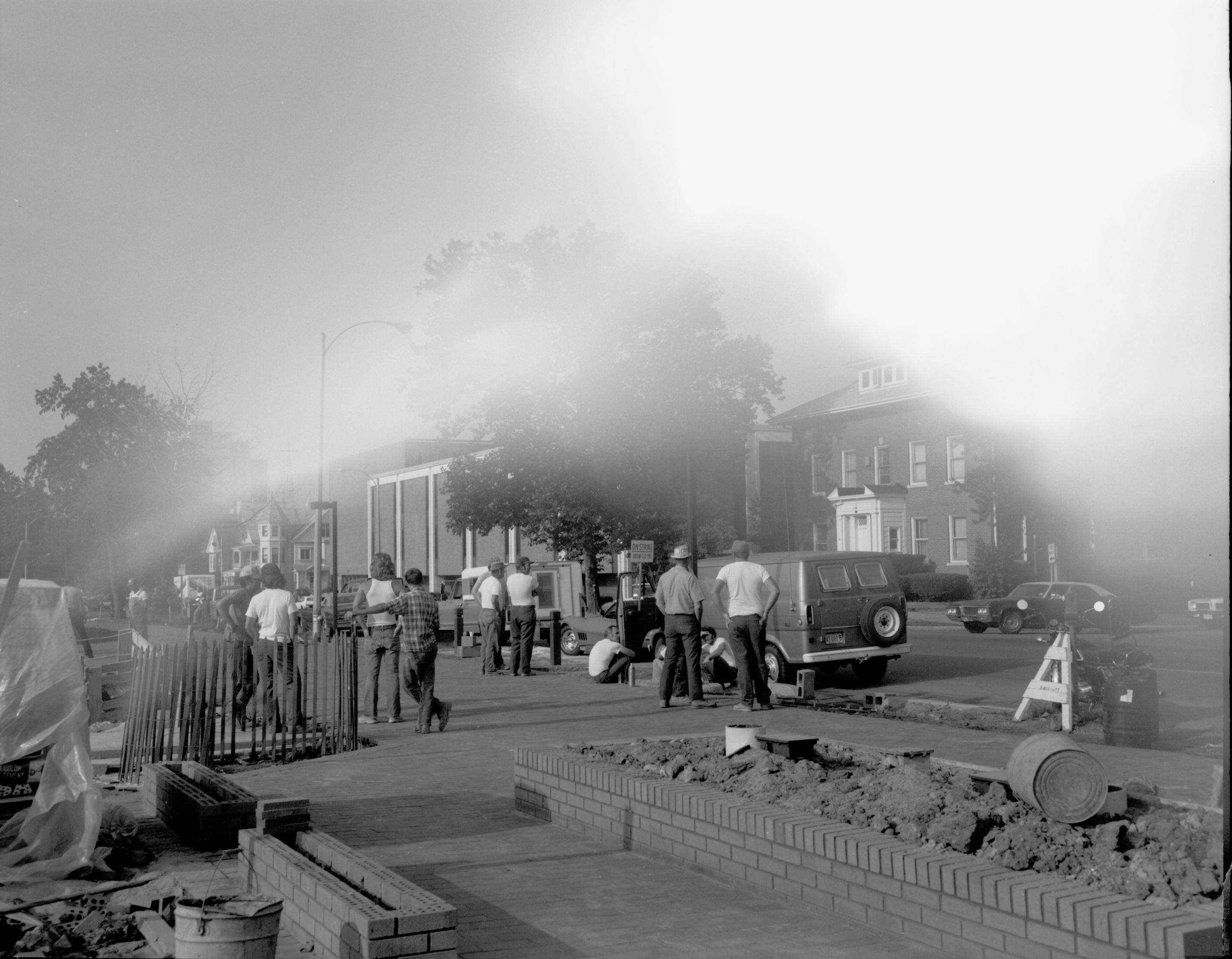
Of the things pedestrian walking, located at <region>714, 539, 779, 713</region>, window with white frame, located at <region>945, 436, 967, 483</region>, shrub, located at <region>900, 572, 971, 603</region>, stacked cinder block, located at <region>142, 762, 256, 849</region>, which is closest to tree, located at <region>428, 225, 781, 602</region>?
shrub, located at <region>900, 572, 971, 603</region>

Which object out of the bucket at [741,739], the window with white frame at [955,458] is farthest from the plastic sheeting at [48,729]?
the window with white frame at [955,458]

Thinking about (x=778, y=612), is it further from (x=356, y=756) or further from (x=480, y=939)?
(x=480, y=939)

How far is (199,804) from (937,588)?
1431 inches

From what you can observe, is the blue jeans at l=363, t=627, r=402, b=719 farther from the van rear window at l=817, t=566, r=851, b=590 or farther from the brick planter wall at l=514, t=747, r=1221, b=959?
the brick planter wall at l=514, t=747, r=1221, b=959

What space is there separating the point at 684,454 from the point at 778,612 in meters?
18.4

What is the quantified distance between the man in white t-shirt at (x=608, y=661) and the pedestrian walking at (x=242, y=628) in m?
4.91

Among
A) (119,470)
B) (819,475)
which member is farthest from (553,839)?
(819,475)

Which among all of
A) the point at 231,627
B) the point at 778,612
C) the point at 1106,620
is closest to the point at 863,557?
the point at 778,612

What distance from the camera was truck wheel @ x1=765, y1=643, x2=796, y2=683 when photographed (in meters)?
15.9

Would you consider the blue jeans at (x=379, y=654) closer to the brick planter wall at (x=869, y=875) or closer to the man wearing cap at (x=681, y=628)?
the man wearing cap at (x=681, y=628)

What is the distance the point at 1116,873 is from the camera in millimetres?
4320

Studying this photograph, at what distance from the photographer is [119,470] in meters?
37.7

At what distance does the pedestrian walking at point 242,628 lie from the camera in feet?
37.2

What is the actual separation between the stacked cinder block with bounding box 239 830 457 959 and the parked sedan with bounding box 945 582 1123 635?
24751 millimetres
